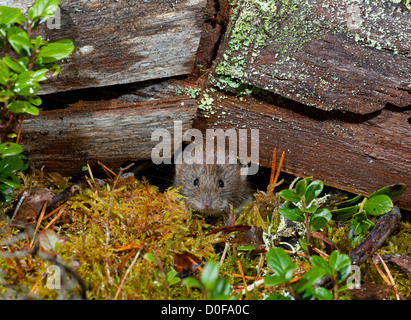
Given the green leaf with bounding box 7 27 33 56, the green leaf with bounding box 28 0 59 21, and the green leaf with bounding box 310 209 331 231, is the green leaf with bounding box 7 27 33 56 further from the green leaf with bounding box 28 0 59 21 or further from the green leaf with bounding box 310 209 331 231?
the green leaf with bounding box 310 209 331 231

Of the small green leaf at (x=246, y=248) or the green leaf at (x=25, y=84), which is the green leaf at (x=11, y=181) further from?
the small green leaf at (x=246, y=248)

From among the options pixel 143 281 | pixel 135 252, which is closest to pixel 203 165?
pixel 135 252

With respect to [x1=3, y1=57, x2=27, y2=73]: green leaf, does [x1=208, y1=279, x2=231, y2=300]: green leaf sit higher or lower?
lower

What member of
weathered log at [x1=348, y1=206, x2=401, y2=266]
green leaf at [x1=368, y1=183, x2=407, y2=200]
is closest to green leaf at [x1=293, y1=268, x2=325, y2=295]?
weathered log at [x1=348, y1=206, x2=401, y2=266]

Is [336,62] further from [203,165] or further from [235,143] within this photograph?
[203,165]

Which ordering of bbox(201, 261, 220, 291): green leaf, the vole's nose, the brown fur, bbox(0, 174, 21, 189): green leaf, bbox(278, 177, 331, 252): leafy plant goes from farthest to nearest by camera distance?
the brown fur, the vole's nose, bbox(0, 174, 21, 189): green leaf, bbox(278, 177, 331, 252): leafy plant, bbox(201, 261, 220, 291): green leaf
